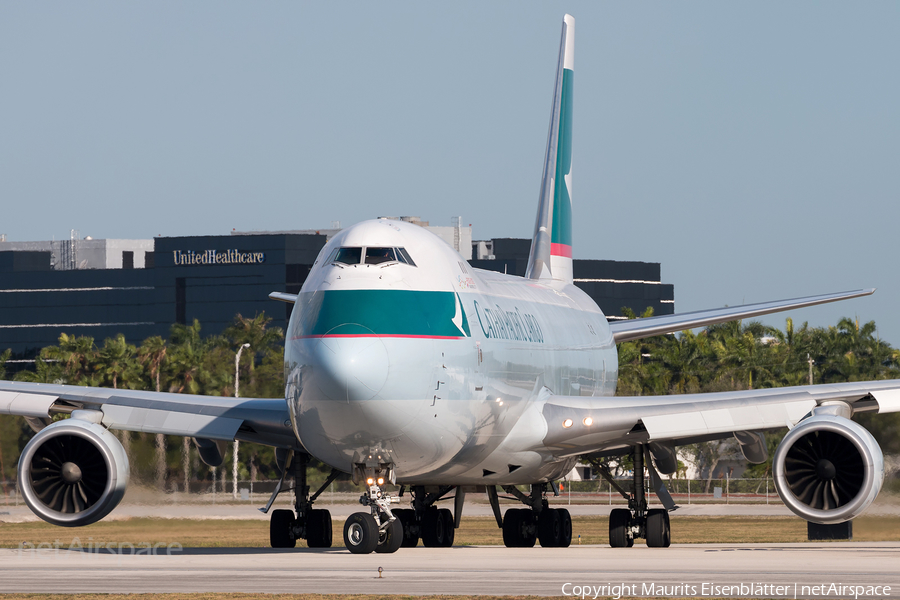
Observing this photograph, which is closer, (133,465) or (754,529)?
(133,465)

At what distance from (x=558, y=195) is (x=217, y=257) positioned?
102 metres

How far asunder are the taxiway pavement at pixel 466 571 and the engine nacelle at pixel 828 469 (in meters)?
0.75

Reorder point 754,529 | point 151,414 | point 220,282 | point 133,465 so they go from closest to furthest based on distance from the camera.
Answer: point 151,414
point 133,465
point 754,529
point 220,282

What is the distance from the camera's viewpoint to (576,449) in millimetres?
24672

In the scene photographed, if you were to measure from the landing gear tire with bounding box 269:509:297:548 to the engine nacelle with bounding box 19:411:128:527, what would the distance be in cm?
311

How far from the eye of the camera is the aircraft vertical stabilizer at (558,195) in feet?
111

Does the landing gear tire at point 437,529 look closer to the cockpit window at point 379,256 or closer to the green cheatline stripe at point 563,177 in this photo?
the cockpit window at point 379,256

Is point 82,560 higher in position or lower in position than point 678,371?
lower

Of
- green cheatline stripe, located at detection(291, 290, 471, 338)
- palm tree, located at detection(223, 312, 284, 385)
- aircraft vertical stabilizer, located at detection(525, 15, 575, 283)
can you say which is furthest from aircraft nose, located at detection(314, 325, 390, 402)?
palm tree, located at detection(223, 312, 284, 385)

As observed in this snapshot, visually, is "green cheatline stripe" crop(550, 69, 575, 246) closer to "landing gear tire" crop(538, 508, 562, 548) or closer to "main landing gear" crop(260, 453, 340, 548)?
"landing gear tire" crop(538, 508, 562, 548)

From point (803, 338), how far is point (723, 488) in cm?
2059

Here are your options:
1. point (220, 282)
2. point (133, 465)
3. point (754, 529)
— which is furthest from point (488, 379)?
point (220, 282)

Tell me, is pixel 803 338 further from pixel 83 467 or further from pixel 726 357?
pixel 83 467

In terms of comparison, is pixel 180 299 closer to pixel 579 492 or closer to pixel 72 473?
pixel 579 492
